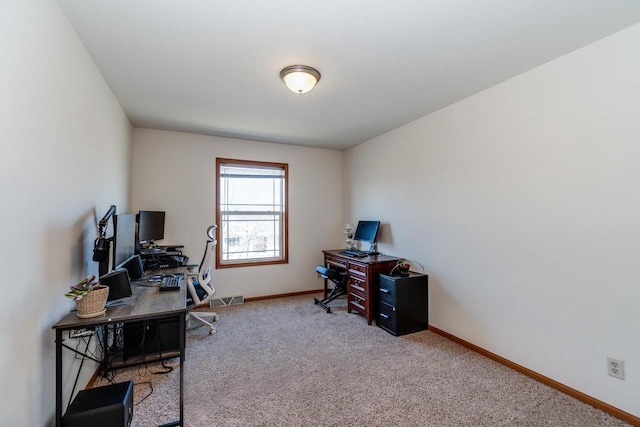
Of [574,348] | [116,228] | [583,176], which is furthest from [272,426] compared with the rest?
[583,176]

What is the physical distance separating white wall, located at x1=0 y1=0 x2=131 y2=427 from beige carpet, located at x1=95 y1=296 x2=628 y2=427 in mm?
796

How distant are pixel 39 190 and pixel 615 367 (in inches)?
142

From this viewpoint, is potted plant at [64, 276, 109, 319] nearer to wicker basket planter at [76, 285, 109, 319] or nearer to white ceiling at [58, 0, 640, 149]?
wicker basket planter at [76, 285, 109, 319]

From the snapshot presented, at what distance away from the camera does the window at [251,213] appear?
4.39 metres

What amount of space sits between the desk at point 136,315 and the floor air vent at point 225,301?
2.15 meters

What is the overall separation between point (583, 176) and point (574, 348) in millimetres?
1262

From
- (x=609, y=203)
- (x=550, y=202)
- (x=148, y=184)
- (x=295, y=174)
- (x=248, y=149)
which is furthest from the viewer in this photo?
(x=295, y=174)

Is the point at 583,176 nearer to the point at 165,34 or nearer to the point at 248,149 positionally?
the point at 165,34

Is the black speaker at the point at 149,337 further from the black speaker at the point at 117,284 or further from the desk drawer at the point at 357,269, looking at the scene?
the desk drawer at the point at 357,269

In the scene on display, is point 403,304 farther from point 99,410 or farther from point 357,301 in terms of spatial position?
point 99,410

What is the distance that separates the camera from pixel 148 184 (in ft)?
12.8

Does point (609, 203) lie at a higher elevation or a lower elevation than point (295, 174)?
lower

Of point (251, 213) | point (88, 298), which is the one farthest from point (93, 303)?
point (251, 213)

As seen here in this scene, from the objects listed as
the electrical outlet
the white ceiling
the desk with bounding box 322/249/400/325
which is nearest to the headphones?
the white ceiling
